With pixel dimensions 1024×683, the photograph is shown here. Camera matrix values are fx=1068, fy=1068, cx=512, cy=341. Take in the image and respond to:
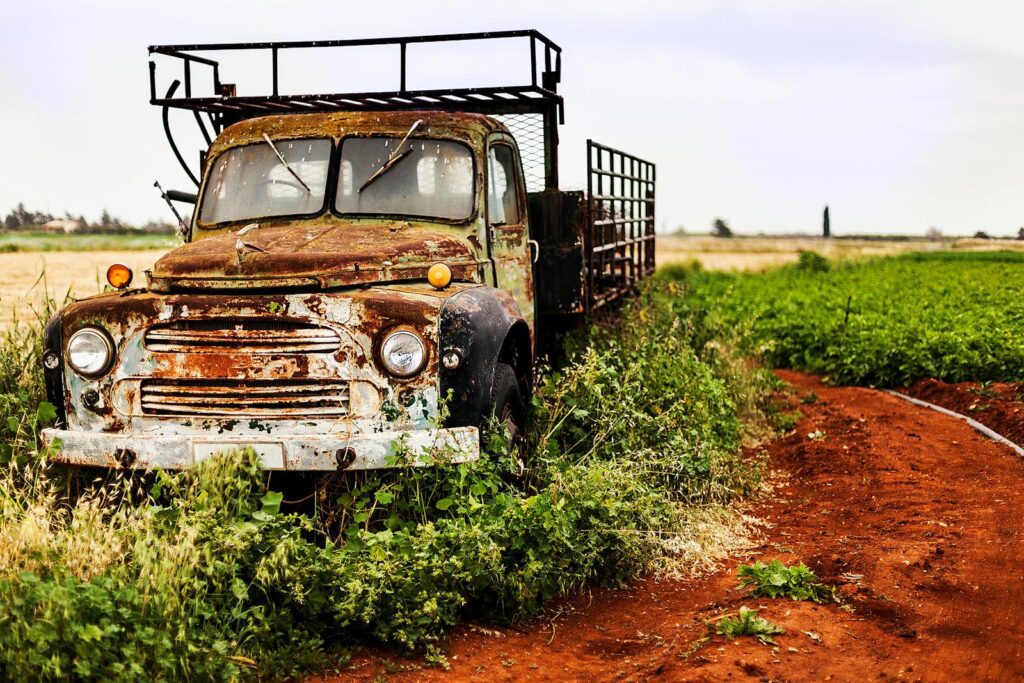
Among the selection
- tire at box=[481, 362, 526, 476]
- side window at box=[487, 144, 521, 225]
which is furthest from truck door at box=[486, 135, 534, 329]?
tire at box=[481, 362, 526, 476]

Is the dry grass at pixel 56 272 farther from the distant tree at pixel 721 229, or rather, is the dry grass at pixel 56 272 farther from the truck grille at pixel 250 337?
the distant tree at pixel 721 229

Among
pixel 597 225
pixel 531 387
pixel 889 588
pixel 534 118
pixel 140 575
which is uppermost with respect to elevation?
pixel 534 118

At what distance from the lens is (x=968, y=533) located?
6926 mm

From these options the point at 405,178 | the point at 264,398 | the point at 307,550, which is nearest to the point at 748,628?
the point at 307,550

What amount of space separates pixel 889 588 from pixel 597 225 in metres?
4.91

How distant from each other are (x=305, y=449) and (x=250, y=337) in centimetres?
71

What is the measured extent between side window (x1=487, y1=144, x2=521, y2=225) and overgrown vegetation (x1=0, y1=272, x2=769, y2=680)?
4.20 feet

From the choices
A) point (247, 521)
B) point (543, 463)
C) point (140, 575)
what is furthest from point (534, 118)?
point (140, 575)

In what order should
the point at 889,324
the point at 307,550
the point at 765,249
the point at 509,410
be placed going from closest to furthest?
the point at 307,550, the point at 509,410, the point at 889,324, the point at 765,249

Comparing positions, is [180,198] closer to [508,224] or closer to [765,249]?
[508,224]

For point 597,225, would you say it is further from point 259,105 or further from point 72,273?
point 72,273

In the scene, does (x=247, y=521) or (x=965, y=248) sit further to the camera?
(x=965, y=248)

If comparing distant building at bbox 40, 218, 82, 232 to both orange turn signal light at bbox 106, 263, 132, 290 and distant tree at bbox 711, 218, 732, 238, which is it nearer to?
orange turn signal light at bbox 106, 263, 132, 290

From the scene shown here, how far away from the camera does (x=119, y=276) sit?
254 inches
